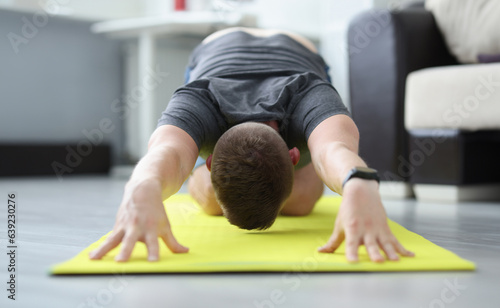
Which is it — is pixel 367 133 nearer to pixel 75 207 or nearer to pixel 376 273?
pixel 75 207

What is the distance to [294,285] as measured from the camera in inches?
32.7

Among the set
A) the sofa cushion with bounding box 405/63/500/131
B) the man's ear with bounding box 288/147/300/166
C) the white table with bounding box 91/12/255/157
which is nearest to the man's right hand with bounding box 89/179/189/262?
the man's ear with bounding box 288/147/300/166

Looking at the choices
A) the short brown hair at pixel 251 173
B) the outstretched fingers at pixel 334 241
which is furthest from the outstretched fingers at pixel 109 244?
the outstretched fingers at pixel 334 241

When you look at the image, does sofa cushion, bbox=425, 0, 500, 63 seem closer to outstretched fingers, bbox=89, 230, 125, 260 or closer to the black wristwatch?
the black wristwatch

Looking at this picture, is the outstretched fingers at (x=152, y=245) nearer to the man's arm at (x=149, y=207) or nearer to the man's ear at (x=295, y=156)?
the man's arm at (x=149, y=207)

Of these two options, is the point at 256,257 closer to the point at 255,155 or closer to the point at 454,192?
the point at 255,155

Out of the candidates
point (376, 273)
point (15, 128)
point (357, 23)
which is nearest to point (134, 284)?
point (376, 273)

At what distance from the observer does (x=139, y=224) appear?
3.00 feet

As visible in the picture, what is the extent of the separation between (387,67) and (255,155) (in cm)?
142

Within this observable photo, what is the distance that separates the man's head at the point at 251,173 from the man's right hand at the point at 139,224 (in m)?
0.15

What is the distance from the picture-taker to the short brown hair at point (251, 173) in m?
1.05

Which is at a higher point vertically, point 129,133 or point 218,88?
point 218,88

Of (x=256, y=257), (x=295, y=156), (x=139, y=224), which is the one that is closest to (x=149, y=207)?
(x=139, y=224)

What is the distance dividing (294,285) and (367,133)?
1.63 metres
